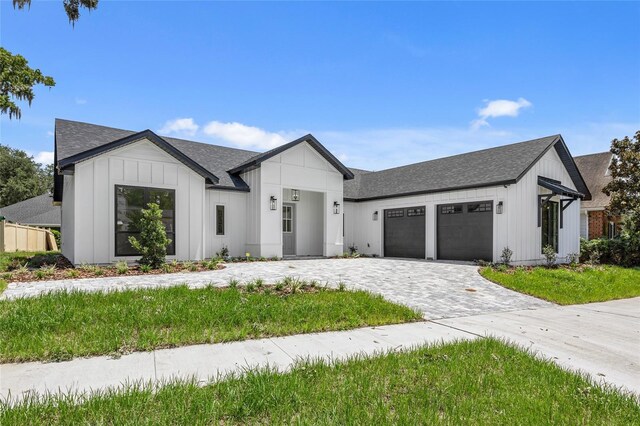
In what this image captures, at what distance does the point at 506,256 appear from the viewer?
13.0 metres

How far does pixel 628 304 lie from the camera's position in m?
7.91

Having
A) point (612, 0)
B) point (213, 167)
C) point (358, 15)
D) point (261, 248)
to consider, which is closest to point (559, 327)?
point (612, 0)

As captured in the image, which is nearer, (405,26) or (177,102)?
(405,26)

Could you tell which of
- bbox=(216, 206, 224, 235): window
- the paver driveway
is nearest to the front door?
bbox=(216, 206, 224, 235): window

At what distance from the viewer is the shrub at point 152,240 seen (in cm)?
1031

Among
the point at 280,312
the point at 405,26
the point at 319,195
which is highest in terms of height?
the point at 405,26

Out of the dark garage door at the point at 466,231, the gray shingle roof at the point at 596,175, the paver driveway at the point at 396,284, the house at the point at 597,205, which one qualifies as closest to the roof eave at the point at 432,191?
the dark garage door at the point at 466,231

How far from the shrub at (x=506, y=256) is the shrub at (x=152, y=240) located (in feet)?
38.4

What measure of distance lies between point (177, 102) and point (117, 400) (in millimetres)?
14384

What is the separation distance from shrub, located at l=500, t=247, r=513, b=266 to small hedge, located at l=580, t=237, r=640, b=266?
5791 mm

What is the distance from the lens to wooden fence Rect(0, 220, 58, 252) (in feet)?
63.8

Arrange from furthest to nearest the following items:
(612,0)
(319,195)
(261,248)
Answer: (319,195)
(261,248)
(612,0)

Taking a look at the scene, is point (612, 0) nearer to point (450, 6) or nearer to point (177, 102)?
point (450, 6)

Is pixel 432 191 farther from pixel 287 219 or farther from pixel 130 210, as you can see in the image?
pixel 130 210
